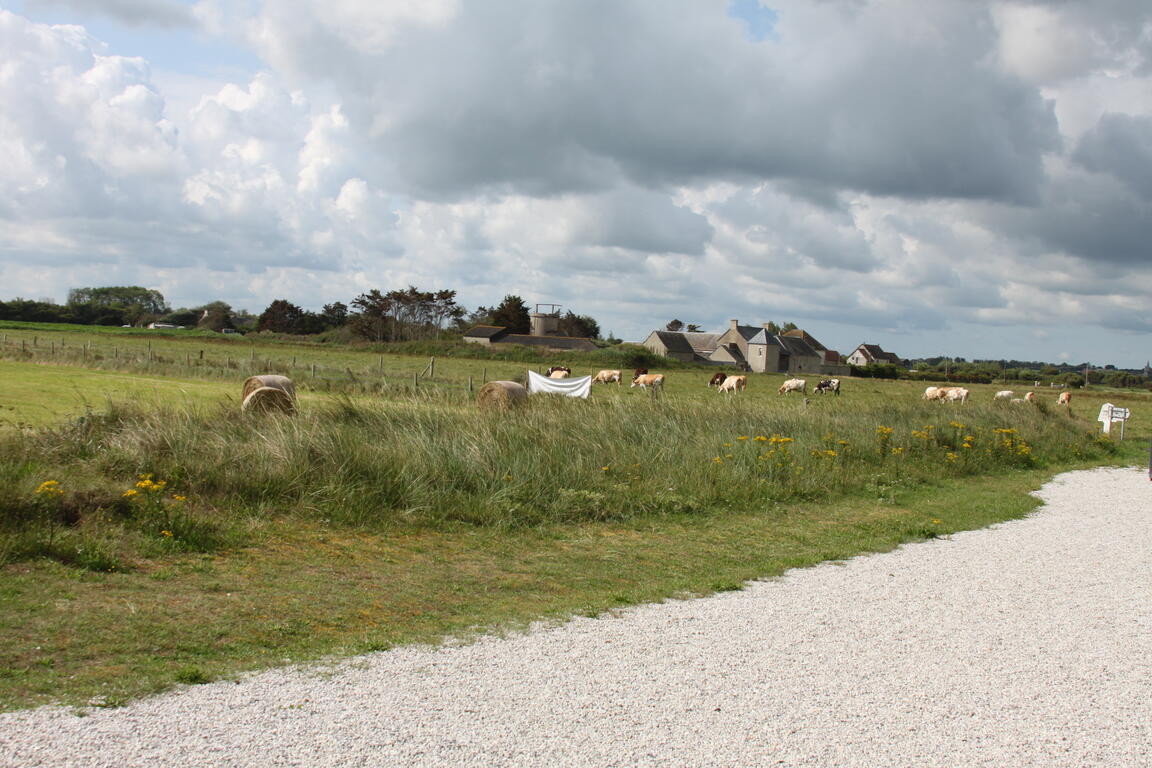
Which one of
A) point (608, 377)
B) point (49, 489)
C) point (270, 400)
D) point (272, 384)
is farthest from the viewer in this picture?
point (608, 377)

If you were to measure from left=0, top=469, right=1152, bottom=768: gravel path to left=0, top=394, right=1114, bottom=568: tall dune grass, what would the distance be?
365 cm

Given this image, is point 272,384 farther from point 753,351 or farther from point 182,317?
point 182,317

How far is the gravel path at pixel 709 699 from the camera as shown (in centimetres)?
434

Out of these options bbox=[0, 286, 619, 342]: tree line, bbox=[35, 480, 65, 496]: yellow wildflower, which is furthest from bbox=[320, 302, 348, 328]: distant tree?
bbox=[35, 480, 65, 496]: yellow wildflower

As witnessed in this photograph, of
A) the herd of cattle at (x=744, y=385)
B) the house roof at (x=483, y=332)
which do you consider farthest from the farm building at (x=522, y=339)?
the herd of cattle at (x=744, y=385)

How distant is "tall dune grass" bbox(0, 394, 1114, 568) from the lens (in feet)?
29.0

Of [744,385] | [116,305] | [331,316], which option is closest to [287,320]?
[331,316]

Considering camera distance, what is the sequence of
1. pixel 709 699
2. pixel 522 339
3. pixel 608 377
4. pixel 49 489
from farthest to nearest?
pixel 522 339 → pixel 608 377 → pixel 49 489 → pixel 709 699

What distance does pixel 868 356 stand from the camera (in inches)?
5881

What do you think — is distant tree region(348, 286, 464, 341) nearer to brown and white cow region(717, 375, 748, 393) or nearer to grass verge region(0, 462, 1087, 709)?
brown and white cow region(717, 375, 748, 393)

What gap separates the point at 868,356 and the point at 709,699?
15277cm

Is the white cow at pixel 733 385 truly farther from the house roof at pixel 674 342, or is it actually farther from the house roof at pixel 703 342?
the house roof at pixel 703 342

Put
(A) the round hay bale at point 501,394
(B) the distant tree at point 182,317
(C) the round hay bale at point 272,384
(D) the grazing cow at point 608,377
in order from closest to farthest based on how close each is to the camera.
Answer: (C) the round hay bale at point 272,384
(A) the round hay bale at point 501,394
(D) the grazing cow at point 608,377
(B) the distant tree at point 182,317

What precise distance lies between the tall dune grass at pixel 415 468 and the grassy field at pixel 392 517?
0.13ft
